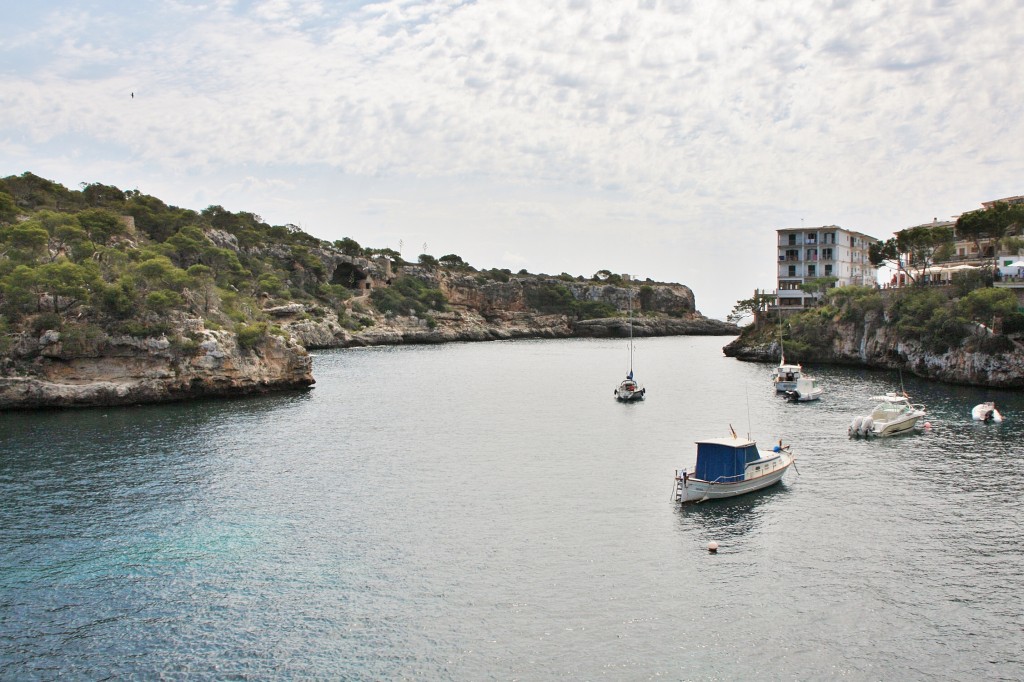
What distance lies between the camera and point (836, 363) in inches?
4200

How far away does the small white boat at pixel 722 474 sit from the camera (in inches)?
1502

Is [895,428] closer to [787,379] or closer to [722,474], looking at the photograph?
[722,474]

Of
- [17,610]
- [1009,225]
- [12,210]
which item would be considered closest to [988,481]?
[17,610]

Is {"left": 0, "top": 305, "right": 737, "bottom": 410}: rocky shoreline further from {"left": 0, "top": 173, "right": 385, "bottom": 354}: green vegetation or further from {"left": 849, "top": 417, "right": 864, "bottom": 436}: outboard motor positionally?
{"left": 849, "top": 417, "right": 864, "bottom": 436}: outboard motor

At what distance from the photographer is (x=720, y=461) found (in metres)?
39.3

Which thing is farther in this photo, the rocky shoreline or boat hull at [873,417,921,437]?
the rocky shoreline

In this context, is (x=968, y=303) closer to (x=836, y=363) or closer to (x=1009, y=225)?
(x=1009, y=225)

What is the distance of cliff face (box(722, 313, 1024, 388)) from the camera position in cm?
7456

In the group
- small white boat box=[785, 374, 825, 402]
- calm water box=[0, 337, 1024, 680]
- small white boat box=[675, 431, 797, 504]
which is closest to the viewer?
calm water box=[0, 337, 1024, 680]

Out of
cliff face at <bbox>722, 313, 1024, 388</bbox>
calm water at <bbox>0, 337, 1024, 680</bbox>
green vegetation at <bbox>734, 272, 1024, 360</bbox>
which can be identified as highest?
green vegetation at <bbox>734, 272, 1024, 360</bbox>

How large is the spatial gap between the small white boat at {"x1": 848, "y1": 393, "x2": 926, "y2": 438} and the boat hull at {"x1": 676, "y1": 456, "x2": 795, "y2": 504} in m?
17.4

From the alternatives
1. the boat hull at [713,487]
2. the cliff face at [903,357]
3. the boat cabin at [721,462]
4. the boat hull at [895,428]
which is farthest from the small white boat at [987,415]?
the boat cabin at [721,462]

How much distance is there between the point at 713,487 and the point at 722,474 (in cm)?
126

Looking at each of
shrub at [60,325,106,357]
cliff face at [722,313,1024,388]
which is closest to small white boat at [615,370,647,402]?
cliff face at [722,313,1024,388]
